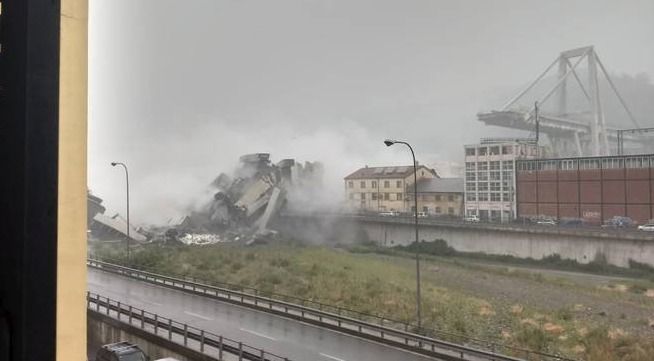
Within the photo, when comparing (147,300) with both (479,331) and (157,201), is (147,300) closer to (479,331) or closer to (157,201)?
(157,201)

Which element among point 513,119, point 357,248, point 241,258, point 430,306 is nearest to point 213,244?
point 241,258

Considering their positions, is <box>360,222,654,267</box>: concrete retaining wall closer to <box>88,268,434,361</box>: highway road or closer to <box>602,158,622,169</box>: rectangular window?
<box>602,158,622,169</box>: rectangular window

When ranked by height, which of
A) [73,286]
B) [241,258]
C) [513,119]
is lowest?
[241,258]

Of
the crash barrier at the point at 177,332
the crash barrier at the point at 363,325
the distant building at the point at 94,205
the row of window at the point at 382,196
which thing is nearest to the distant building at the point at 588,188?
the row of window at the point at 382,196

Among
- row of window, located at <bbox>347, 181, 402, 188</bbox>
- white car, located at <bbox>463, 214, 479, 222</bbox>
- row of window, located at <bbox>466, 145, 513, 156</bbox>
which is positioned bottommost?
white car, located at <bbox>463, 214, 479, 222</bbox>

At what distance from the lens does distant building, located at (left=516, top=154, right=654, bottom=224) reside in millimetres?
5324

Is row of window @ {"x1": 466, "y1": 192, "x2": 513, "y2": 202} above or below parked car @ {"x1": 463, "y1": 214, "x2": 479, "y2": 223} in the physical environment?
above

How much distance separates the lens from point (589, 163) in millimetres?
5551

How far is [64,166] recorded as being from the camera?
653 millimetres

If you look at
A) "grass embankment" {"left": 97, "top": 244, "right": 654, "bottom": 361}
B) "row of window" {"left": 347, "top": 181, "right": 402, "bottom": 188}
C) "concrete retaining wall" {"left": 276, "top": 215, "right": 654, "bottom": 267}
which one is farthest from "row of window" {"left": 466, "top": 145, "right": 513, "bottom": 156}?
"grass embankment" {"left": 97, "top": 244, "right": 654, "bottom": 361}

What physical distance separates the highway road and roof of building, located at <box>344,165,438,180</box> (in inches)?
103

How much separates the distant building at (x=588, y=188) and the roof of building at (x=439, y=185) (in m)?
0.87

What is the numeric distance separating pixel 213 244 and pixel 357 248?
220cm

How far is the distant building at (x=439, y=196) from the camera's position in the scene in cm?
680
